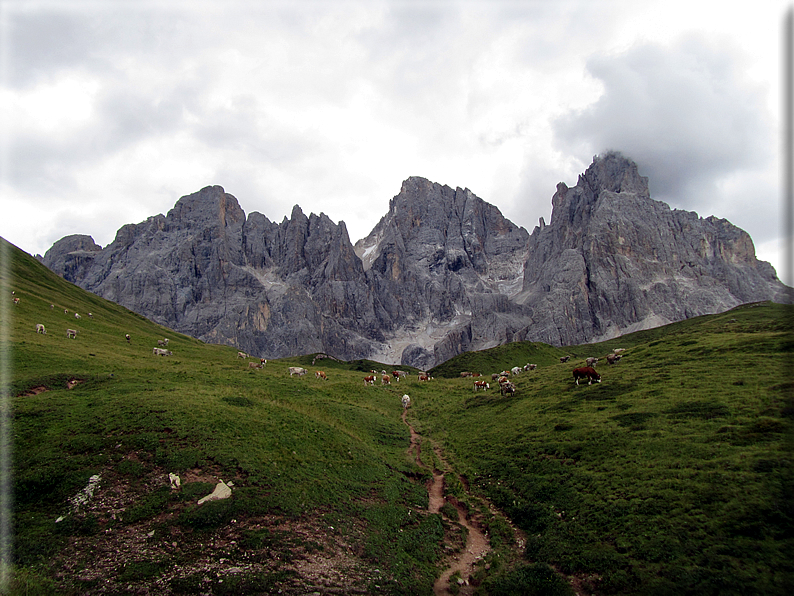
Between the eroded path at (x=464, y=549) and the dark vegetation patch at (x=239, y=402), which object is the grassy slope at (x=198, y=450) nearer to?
the dark vegetation patch at (x=239, y=402)

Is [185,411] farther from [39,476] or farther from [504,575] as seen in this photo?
[504,575]

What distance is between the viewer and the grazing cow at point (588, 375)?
41.8 meters

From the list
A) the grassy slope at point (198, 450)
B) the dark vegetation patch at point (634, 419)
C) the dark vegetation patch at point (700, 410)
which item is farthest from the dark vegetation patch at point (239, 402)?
the dark vegetation patch at point (700, 410)

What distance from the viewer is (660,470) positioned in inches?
834

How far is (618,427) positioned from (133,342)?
68.2 meters

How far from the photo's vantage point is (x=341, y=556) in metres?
18.1

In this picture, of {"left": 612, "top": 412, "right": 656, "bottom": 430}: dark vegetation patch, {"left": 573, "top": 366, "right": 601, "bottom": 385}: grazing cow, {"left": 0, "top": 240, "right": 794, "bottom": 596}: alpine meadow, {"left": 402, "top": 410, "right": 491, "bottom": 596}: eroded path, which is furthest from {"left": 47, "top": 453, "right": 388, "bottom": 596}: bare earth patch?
{"left": 573, "top": 366, "right": 601, "bottom": 385}: grazing cow

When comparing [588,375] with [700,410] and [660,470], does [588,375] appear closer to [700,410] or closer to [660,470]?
[700,410]

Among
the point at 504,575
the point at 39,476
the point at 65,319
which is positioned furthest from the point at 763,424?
the point at 65,319

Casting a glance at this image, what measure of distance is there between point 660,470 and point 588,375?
22291mm

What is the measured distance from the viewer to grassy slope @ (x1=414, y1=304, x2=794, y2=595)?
1534 cm

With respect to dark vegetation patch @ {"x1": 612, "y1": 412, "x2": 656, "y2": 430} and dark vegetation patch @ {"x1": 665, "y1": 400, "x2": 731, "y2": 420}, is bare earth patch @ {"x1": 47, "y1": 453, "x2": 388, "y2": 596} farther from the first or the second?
dark vegetation patch @ {"x1": 665, "y1": 400, "x2": 731, "y2": 420}

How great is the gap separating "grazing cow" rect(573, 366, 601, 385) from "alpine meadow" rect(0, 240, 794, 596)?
447cm

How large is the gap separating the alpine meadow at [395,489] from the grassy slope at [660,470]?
0.37 ft
